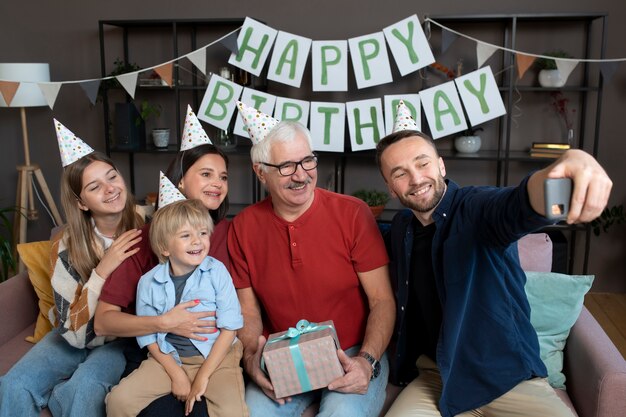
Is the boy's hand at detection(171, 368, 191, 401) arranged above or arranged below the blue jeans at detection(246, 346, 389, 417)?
above

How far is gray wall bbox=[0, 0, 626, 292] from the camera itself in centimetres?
401

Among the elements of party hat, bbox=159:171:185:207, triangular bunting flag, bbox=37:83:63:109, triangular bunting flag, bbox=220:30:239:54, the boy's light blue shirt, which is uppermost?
triangular bunting flag, bbox=220:30:239:54

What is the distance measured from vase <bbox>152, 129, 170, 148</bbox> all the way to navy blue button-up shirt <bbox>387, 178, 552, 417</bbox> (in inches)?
115

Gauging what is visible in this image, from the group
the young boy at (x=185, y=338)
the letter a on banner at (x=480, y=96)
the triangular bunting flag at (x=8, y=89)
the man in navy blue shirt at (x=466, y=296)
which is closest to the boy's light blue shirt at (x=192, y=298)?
the young boy at (x=185, y=338)

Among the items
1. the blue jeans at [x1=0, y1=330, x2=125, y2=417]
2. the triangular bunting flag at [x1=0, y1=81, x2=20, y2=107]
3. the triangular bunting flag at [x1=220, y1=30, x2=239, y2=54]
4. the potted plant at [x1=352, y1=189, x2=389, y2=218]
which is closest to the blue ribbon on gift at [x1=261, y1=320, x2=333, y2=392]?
the blue jeans at [x1=0, y1=330, x2=125, y2=417]

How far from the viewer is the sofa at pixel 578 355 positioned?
174 centimetres

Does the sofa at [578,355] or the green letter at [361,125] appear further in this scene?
the green letter at [361,125]

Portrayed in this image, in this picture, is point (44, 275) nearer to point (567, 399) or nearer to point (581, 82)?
point (567, 399)

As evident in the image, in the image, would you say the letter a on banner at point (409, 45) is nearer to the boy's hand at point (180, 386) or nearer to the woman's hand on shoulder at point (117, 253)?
the woman's hand on shoulder at point (117, 253)

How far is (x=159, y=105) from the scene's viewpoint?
4.50 m

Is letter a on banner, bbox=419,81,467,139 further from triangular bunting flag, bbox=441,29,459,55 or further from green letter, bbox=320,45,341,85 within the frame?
green letter, bbox=320,45,341,85

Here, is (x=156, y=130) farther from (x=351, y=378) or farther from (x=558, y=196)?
(x=558, y=196)

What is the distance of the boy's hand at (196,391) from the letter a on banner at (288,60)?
2.40 m

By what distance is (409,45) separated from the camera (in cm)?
369
